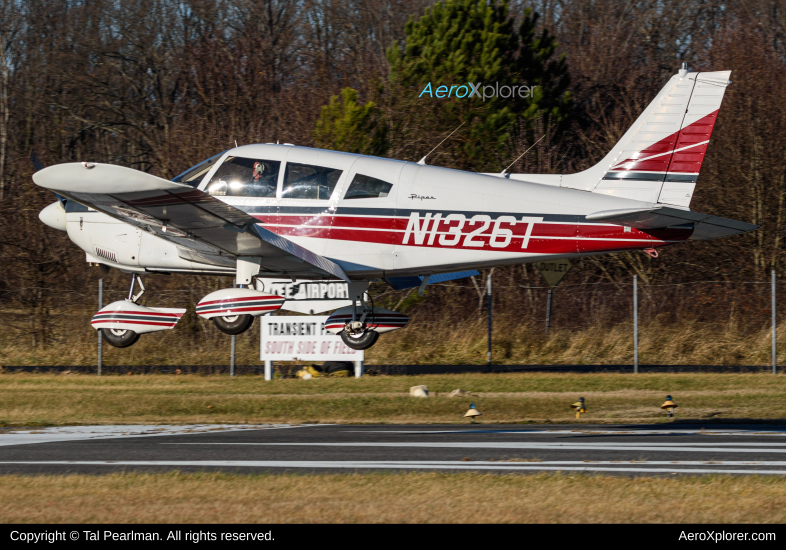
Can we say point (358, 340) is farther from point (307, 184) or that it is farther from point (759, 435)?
point (759, 435)

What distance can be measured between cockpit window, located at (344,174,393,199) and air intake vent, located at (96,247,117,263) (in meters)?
3.99

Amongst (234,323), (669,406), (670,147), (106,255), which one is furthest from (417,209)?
(669,406)

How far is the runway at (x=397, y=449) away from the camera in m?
10.4

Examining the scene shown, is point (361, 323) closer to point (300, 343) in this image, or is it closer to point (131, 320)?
point (131, 320)

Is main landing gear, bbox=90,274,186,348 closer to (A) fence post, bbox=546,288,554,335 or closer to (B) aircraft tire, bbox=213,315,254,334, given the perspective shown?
(B) aircraft tire, bbox=213,315,254,334

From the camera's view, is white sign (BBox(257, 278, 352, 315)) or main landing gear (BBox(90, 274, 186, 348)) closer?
main landing gear (BBox(90, 274, 186, 348))

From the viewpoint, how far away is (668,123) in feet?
40.5

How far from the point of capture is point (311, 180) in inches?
490

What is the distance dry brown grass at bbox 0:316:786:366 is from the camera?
75.2 feet

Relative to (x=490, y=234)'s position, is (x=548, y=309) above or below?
below

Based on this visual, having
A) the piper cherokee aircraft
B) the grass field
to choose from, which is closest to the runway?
the grass field

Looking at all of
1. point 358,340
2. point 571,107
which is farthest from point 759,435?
point 571,107

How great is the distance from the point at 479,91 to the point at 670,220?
18.0 m

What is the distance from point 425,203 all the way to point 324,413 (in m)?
6.28
